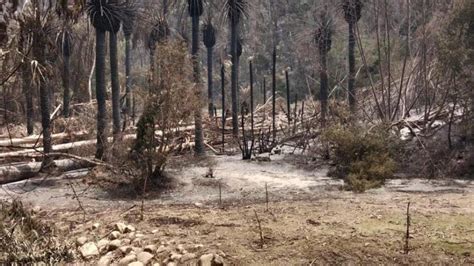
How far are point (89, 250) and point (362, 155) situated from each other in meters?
8.74

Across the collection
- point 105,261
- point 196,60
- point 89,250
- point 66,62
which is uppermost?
point 66,62

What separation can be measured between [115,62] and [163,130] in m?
6.80

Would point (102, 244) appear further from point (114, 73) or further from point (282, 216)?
point (114, 73)

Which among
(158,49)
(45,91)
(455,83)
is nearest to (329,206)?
(158,49)

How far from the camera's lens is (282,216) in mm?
10422

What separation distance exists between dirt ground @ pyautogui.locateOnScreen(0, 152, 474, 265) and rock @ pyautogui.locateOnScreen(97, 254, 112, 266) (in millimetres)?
635

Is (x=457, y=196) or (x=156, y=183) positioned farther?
(x=156, y=183)

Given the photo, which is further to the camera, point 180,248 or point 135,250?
point 135,250

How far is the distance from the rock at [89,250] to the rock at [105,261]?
0.77ft

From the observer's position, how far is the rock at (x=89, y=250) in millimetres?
9008

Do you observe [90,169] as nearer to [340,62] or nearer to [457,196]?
[457,196]

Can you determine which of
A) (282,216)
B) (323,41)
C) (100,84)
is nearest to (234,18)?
(323,41)

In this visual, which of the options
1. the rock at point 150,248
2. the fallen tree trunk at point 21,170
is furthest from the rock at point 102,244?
the fallen tree trunk at point 21,170

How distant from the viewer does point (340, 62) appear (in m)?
44.3
